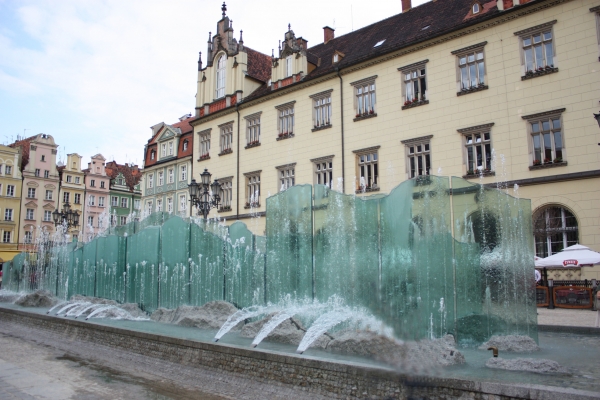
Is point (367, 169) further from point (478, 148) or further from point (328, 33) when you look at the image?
point (328, 33)

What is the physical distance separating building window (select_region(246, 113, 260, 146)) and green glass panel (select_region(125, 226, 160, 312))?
1460cm

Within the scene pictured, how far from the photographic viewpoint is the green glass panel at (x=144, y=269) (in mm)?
18422

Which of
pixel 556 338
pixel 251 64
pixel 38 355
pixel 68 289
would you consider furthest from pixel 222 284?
pixel 251 64

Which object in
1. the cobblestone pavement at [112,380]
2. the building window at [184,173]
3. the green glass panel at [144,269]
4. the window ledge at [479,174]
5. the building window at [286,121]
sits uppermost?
the building window at [286,121]

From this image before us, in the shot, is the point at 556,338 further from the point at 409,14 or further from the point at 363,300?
the point at 409,14

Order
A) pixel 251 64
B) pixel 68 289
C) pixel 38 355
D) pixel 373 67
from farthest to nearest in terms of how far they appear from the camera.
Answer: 1. pixel 251 64
2. pixel 373 67
3. pixel 68 289
4. pixel 38 355

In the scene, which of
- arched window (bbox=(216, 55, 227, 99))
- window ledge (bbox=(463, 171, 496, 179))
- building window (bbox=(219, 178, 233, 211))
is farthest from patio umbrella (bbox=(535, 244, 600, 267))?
arched window (bbox=(216, 55, 227, 99))

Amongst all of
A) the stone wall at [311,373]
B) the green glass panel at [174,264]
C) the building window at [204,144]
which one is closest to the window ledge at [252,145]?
the building window at [204,144]

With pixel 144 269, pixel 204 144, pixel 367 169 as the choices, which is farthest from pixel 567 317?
pixel 204 144

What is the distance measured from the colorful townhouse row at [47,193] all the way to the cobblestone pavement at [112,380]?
39.6m

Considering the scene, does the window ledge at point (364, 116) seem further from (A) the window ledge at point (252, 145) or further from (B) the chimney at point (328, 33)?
(B) the chimney at point (328, 33)

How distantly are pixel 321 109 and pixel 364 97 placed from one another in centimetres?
312

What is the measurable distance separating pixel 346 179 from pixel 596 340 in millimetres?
16975

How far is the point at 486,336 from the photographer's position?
10.5 metres
